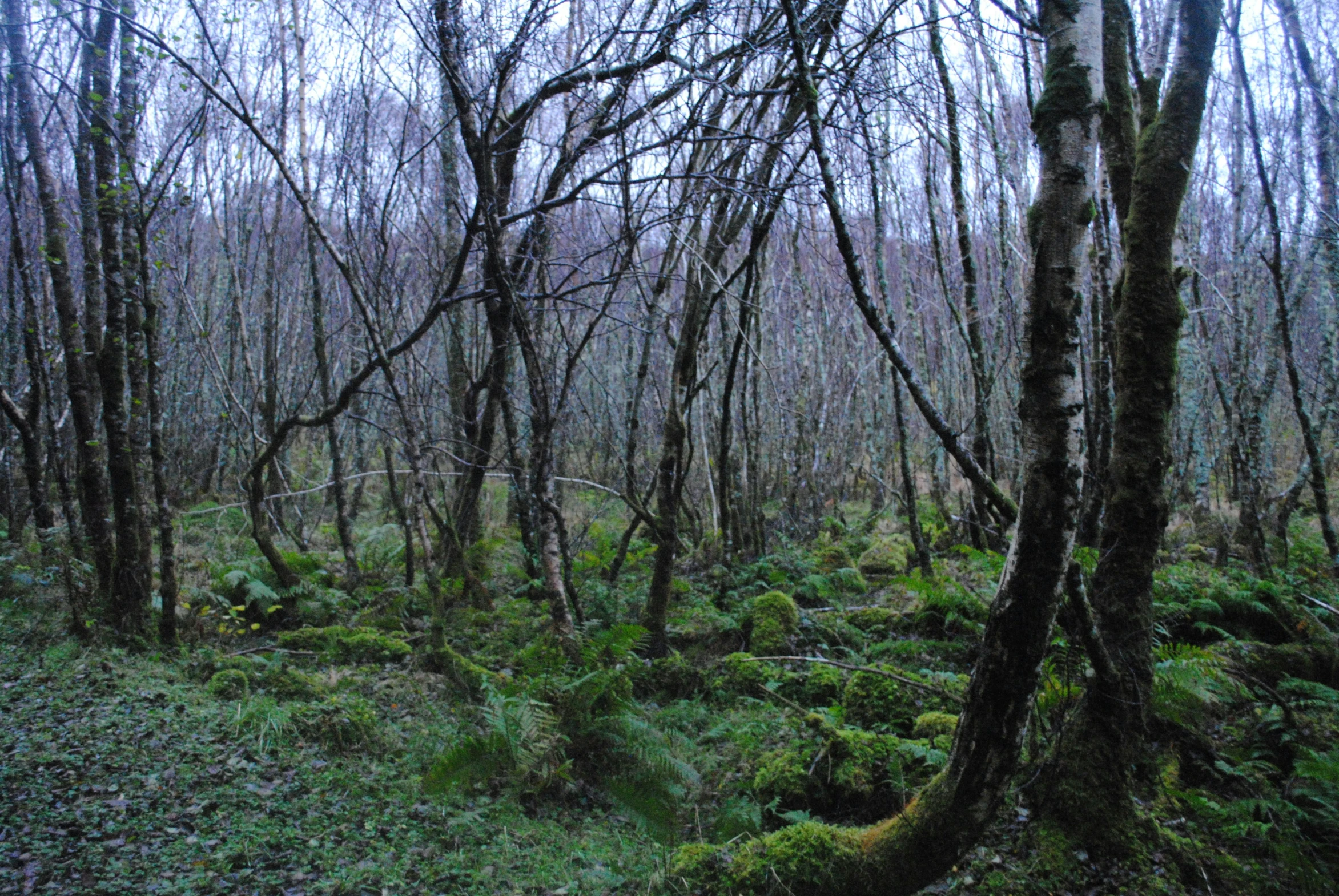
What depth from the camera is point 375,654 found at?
531 centimetres

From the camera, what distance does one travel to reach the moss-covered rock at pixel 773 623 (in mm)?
5289

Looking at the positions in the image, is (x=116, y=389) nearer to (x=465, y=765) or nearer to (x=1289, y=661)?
(x=465, y=765)

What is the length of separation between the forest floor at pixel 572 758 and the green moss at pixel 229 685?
0.07 ft

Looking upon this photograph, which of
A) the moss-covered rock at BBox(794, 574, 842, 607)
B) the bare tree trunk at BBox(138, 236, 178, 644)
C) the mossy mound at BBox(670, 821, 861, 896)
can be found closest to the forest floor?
the mossy mound at BBox(670, 821, 861, 896)

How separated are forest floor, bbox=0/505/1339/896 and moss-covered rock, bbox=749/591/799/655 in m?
0.05

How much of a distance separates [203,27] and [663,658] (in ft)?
16.9

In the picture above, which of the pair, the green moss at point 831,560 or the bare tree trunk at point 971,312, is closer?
the bare tree trunk at point 971,312

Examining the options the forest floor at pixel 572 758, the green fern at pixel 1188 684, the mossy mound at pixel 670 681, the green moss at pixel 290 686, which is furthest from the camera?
the mossy mound at pixel 670 681

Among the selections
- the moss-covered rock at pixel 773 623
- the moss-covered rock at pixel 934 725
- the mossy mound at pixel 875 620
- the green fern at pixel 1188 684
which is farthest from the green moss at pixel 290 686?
the green fern at pixel 1188 684

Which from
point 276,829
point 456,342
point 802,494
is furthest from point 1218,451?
point 276,829

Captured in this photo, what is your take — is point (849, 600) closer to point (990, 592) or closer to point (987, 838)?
point (990, 592)

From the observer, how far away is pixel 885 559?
8.06 meters

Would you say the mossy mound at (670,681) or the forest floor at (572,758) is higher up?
the forest floor at (572,758)

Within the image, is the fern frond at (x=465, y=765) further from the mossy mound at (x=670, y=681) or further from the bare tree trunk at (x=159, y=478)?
the bare tree trunk at (x=159, y=478)
